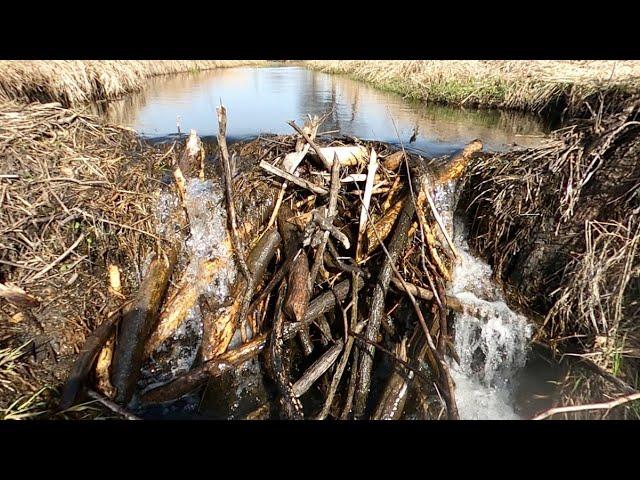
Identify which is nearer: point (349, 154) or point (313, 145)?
point (313, 145)

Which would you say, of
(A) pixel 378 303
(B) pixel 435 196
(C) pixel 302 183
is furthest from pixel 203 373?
(B) pixel 435 196

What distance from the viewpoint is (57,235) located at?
342 centimetres

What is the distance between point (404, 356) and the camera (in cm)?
348

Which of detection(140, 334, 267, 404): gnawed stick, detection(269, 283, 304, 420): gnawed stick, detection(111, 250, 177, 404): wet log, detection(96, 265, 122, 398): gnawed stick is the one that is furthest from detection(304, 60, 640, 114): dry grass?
detection(96, 265, 122, 398): gnawed stick

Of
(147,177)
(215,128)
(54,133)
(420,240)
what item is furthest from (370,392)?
(215,128)

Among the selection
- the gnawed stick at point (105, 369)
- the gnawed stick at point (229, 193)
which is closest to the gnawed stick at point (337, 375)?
the gnawed stick at point (229, 193)

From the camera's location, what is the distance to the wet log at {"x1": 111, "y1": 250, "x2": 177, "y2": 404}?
3.22 metres

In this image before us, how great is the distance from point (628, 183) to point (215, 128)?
6678mm

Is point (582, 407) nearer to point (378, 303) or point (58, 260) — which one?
point (378, 303)

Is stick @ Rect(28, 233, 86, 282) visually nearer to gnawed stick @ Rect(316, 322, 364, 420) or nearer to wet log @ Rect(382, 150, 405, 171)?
gnawed stick @ Rect(316, 322, 364, 420)

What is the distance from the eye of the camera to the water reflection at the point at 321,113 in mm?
7258

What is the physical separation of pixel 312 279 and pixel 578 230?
2.61 metres

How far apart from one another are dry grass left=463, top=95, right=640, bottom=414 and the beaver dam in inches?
0.7

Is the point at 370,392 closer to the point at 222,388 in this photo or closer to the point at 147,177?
the point at 222,388
